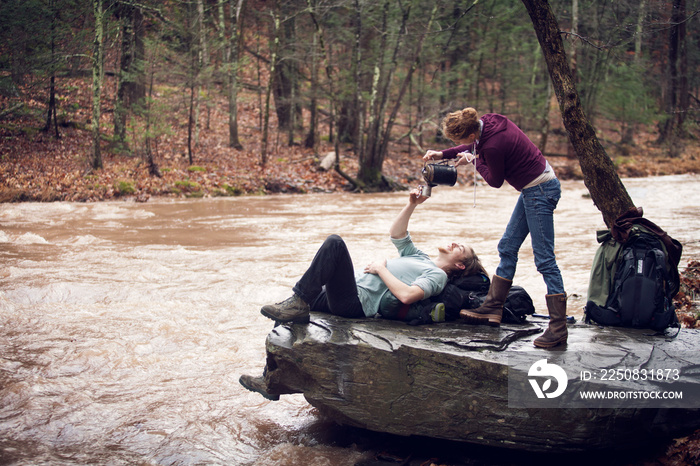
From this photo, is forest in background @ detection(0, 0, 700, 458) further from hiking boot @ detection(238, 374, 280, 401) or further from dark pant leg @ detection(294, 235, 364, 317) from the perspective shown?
hiking boot @ detection(238, 374, 280, 401)

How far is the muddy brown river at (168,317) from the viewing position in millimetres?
4102

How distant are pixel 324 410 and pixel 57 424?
219 centimetres

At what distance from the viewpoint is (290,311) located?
13.9 feet

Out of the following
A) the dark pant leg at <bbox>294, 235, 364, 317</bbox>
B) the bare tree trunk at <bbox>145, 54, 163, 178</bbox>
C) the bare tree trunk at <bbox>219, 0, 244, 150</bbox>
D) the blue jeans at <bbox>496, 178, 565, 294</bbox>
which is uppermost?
the bare tree trunk at <bbox>219, 0, 244, 150</bbox>

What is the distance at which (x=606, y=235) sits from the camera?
456 cm

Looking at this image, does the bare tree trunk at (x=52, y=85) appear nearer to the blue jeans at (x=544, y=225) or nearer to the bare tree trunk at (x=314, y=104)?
the bare tree trunk at (x=314, y=104)

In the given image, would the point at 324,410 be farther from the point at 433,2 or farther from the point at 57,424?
the point at 433,2

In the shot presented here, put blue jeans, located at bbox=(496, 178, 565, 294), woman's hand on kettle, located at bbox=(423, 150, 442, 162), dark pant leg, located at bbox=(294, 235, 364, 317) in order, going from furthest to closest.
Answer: woman's hand on kettle, located at bbox=(423, 150, 442, 162), dark pant leg, located at bbox=(294, 235, 364, 317), blue jeans, located at bbox=(496, 178, 565, 294)

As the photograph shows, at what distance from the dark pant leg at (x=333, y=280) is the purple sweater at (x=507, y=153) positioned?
137 cm

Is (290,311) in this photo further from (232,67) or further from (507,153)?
(232,67)

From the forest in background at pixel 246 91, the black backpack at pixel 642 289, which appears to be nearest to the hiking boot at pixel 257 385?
the black backpack at pixel 642 289

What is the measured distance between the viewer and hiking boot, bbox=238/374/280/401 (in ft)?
14.3

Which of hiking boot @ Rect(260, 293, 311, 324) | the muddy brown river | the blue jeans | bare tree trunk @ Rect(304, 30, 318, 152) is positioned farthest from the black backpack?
bare tree trunk @ Rect(304, 30, 318, 152)

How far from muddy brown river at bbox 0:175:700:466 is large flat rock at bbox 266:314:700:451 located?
19.9 inches
